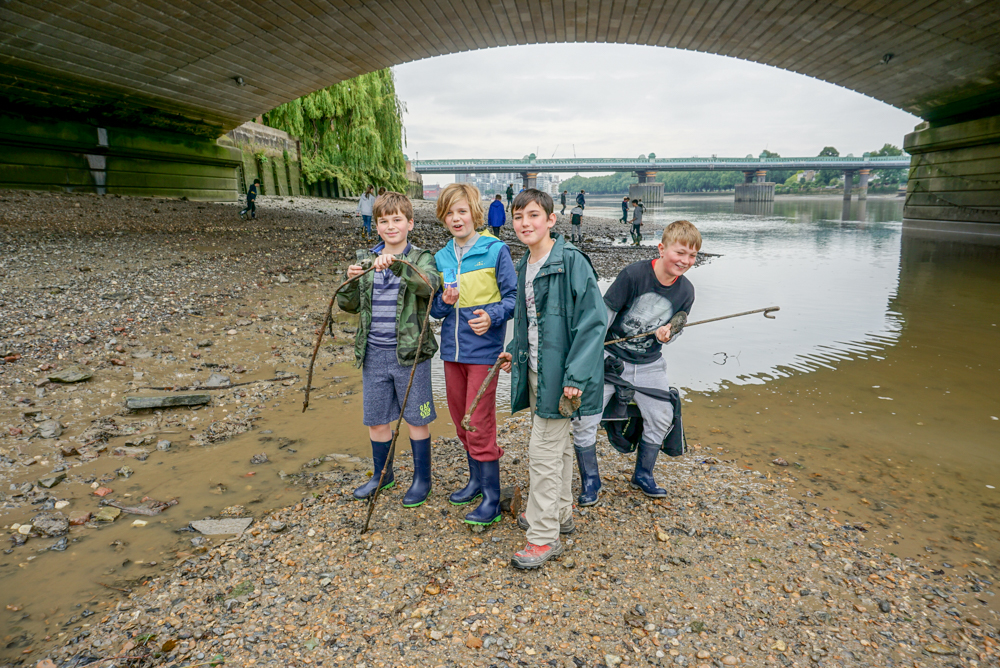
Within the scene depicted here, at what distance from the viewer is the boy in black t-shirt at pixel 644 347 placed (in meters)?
3.49

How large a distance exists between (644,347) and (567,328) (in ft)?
2.89

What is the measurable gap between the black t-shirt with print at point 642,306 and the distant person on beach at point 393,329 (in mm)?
1174

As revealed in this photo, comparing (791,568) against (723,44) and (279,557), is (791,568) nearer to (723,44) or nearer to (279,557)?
(279,557)

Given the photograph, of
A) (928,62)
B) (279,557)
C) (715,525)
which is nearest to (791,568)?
(715,525)

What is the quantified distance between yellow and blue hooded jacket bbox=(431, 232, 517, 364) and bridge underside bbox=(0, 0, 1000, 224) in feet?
38.9

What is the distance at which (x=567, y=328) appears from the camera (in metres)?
2.90

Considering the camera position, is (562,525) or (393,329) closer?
(562,525)

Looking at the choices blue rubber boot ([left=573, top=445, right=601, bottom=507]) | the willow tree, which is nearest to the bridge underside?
the willow tree

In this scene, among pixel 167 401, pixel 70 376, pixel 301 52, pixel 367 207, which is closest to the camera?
pixel 167 401

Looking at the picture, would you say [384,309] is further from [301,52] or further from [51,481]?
[301,52]

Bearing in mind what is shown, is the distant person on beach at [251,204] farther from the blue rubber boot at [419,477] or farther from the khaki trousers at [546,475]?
the khaki trousers at [546,475]

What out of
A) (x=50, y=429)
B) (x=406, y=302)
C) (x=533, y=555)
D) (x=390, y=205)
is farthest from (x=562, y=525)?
(x=50, y=429)

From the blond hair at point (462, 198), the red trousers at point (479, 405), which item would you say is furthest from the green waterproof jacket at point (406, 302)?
the blond hair at point (462, 198)

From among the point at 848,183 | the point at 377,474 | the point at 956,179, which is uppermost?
the point at 848,183
